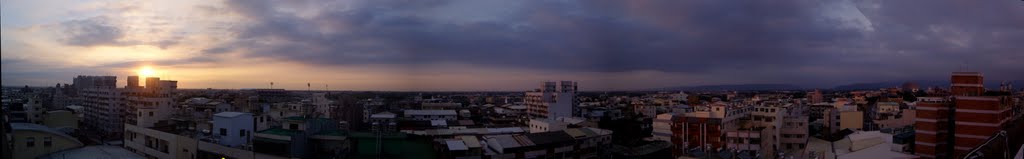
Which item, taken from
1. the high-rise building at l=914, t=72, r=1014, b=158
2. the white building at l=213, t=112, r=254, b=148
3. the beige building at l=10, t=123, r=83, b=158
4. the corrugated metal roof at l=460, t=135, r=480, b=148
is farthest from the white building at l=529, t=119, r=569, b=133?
the beige building at l=10, t=123, r=83, b=158

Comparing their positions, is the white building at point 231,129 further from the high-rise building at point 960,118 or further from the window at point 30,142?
the high-rise building at point 960,118

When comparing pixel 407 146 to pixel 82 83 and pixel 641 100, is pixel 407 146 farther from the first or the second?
pixel 641 100

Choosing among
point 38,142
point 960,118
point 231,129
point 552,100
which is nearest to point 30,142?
point 38,142

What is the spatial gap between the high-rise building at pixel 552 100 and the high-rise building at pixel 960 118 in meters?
9.29

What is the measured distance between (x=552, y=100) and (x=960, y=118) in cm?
1007

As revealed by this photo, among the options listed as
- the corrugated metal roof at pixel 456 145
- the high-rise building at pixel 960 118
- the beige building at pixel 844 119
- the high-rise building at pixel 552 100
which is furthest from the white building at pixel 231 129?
the beige building at pixel 844 119

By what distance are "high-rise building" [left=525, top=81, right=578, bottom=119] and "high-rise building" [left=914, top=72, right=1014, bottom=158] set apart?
9.29 m

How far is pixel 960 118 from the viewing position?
341 cm

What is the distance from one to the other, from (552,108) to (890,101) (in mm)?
6369

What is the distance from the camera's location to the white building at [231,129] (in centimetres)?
577

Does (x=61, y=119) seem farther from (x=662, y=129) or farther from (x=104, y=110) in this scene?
(x=662, y=129)

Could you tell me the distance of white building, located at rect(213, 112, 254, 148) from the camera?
5.77m

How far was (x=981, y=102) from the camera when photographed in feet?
11.0

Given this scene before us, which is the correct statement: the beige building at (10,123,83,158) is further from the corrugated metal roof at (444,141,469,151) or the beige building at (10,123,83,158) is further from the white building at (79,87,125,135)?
the white building at (79,87,125,135)
